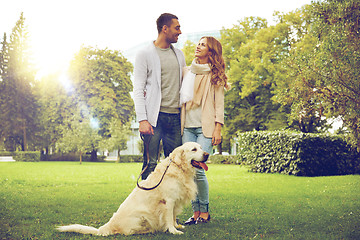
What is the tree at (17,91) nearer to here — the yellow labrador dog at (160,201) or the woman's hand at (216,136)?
the woman's hand at (216,136)

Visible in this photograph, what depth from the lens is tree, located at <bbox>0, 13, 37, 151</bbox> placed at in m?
42.9

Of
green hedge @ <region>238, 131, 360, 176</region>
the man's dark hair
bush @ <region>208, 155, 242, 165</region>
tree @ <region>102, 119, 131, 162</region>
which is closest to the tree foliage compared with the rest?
tree @ <region>102, 119, 131, 162</region>

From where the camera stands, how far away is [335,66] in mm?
10523

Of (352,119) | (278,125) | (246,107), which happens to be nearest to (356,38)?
(352,119)

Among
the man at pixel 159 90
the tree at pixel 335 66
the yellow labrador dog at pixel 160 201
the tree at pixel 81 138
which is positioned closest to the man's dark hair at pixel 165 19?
the man at pixel 159 90

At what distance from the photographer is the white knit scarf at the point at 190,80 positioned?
4867 millimetres

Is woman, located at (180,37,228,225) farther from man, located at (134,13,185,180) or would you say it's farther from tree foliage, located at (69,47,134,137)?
tree foliage, located at (69,47,134,137)

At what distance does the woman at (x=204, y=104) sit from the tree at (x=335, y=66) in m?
6.63

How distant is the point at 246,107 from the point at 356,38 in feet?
64.4

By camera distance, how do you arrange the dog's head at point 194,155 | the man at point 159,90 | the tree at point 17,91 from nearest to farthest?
1. the dog's head at point 194,155
2. the man at point 159,90
3. the tree at point 17,91

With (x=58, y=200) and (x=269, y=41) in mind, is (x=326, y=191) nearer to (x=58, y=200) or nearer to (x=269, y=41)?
(x=58, y=200)

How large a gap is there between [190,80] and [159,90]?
48cm

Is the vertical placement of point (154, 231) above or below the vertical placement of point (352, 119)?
below

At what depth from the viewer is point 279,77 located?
24.7 metres
